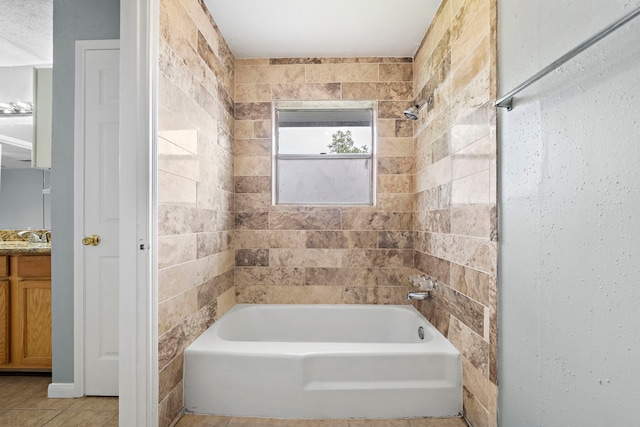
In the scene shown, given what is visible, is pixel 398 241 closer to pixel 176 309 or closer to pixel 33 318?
pixel 176 309

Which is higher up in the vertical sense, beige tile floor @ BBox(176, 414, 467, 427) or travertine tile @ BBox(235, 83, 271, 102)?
travertine tile @ BBox(235, 83, 271, 102)

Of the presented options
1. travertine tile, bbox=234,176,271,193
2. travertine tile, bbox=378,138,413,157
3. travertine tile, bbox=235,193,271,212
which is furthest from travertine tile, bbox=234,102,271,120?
travertine tile, bbox=378,138,413,157

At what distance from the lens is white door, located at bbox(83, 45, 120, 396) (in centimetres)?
221

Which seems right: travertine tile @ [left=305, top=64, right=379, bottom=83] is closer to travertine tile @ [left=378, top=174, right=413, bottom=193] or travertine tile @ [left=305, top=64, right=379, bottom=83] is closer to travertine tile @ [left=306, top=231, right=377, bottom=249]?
travertine tile @ [left=378, top=174, right=413, bottom=193]

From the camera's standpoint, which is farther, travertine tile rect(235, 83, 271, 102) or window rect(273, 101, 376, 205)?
window rect(273, 101, 376, 205)

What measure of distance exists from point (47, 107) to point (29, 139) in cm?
82

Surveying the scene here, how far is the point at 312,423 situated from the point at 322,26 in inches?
96.1

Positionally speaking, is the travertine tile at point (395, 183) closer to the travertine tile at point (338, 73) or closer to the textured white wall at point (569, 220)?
the travertine tile at point (338, 73)

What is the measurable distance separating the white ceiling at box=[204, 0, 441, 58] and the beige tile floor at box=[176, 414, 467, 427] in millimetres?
2392

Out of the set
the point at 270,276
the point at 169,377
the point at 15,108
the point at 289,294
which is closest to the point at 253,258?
the point at 270,276

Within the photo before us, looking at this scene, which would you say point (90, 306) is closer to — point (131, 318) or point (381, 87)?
point (131, 318)

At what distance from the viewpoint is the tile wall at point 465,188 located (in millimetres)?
1615

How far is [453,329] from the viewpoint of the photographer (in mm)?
2051

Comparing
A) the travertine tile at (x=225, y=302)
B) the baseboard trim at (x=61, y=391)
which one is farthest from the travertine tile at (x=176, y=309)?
the baseboard trim at (x=61, y=391)
